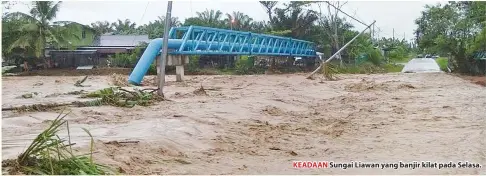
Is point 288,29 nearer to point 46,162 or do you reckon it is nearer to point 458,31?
point 458,31

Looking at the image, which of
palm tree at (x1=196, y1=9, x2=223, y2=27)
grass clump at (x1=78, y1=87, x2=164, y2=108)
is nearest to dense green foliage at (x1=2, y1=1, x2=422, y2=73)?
palm tree at (x1=196, y1=9, x2=223, y2=27)

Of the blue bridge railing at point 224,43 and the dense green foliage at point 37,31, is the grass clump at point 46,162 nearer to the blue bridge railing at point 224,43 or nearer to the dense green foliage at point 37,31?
the blue bridge railing at point 224,43

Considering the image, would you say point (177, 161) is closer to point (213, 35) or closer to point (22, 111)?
point (22, 111)

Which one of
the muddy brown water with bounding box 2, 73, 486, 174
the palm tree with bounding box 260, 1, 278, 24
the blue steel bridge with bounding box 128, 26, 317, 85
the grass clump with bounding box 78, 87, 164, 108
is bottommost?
the muddy brown water with bounding box 2, 73, 486, 174

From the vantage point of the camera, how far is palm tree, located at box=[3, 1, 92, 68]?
30453 millimetres

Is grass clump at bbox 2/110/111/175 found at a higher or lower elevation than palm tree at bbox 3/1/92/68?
lower

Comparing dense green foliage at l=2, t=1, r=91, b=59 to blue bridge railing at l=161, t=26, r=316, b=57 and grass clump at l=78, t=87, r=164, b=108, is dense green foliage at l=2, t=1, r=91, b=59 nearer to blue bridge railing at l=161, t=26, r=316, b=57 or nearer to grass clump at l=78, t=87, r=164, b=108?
blue bridge railing at l=161, t=26, r=316, b=57

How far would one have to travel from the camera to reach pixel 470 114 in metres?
10.4

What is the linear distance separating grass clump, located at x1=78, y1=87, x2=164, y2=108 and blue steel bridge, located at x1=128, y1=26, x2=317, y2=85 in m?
5.20

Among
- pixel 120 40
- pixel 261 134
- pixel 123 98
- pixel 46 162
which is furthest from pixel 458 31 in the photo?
pixel 46 162

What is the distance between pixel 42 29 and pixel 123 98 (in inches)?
905

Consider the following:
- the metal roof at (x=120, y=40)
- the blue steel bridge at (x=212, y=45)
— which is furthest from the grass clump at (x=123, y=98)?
the metal roof at (x=120, y=40)

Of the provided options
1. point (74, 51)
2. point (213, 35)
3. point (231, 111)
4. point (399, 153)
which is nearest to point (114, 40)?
point (74, 51)

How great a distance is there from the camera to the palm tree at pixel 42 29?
3045cm
